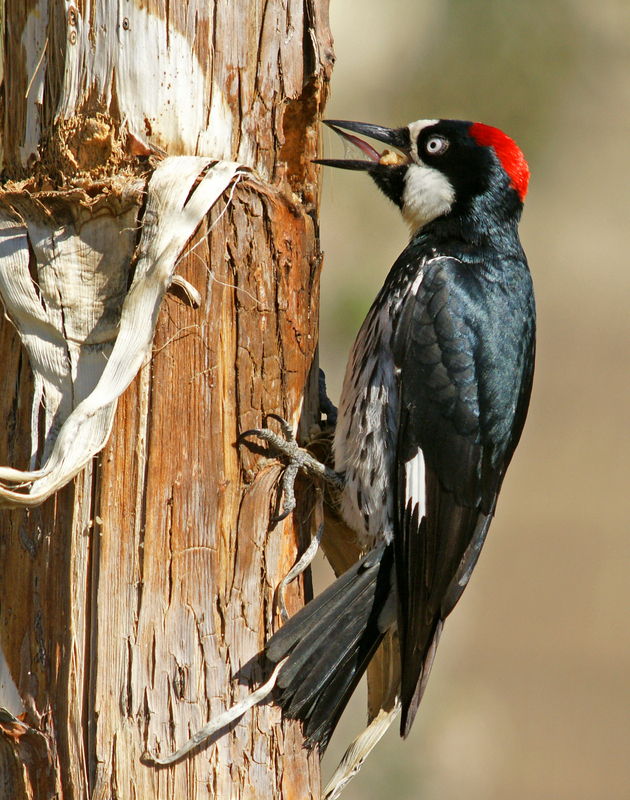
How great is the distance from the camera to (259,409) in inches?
65.6

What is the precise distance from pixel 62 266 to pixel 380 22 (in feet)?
23.1

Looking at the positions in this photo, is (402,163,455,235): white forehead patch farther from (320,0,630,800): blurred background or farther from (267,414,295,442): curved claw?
(320,0,630,800): blurred background

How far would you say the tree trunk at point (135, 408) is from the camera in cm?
145

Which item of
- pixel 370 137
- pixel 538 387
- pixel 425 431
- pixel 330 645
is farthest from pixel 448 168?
pixel 538 387

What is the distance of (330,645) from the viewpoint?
5.80 ft

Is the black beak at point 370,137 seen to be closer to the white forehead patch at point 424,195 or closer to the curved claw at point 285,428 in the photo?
the white forehead patch at point 424,195

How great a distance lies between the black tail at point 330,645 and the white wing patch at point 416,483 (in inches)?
5.5

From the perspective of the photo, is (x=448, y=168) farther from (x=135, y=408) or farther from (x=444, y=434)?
(x=135, y=408)

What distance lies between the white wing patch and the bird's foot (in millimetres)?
318

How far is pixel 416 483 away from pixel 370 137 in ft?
3.76

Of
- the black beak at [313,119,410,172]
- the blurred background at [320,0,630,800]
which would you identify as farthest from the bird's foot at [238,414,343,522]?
the blurred background at [320,0,630,800]

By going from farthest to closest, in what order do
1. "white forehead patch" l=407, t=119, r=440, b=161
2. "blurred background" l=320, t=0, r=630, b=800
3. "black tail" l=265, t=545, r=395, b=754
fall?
"blurred background" l=320, t=0, r=630, b=800, "white forehead patch" l=407, t=119, r=440, b=161, "black tail" l=265, t=545, r=395, b=754

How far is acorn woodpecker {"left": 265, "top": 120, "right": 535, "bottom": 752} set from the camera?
75.7 inches

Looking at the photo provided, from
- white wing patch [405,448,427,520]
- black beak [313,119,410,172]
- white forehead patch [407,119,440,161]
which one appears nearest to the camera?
white wing patch [405,448,427,520]
